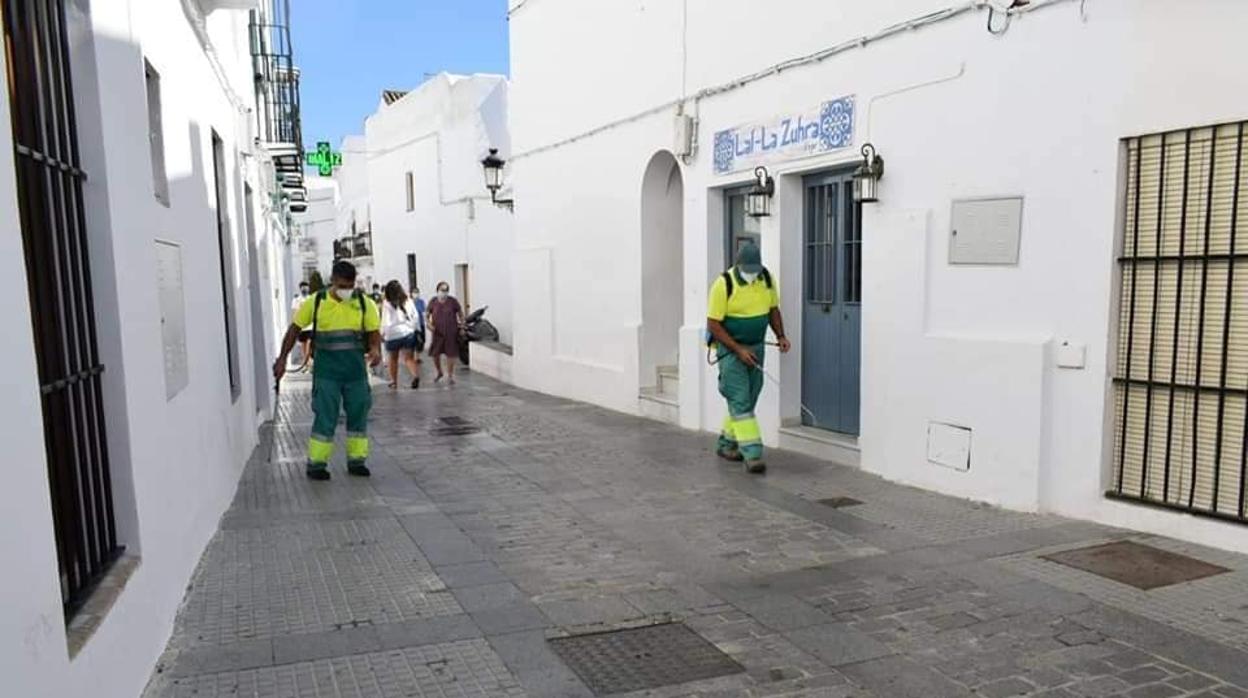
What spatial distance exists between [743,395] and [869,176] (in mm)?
1946

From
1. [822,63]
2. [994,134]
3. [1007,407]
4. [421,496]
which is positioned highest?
[822,63]

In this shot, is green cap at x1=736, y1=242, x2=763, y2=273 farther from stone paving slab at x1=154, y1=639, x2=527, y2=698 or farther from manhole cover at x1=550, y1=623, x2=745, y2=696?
stone paving slab at x1=154, y1=639, x2=527, y2=698

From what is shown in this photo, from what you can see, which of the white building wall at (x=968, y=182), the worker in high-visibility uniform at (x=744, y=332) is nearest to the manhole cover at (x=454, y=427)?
the white building wall at (x=968, y=182)

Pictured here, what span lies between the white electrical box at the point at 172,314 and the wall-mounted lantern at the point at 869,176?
4628mm

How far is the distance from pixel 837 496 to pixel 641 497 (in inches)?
54.6

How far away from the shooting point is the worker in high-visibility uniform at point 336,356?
7.26 m

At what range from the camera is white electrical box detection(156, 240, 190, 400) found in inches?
178

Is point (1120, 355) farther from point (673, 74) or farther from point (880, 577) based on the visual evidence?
point (673, 74)

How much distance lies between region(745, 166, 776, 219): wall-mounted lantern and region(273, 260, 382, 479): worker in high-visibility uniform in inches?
134

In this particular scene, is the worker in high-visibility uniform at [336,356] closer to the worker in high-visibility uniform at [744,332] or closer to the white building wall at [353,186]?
the worker in high-visibility uniform at [744,332]

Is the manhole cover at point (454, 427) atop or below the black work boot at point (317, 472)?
below

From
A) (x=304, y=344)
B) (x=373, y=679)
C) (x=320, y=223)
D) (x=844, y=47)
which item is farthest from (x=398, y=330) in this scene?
(x=320, y=223)

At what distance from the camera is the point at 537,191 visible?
41.8ft

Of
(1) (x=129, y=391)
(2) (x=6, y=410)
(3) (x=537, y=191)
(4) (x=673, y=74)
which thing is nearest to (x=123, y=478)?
(1) (x=129, y=391)
